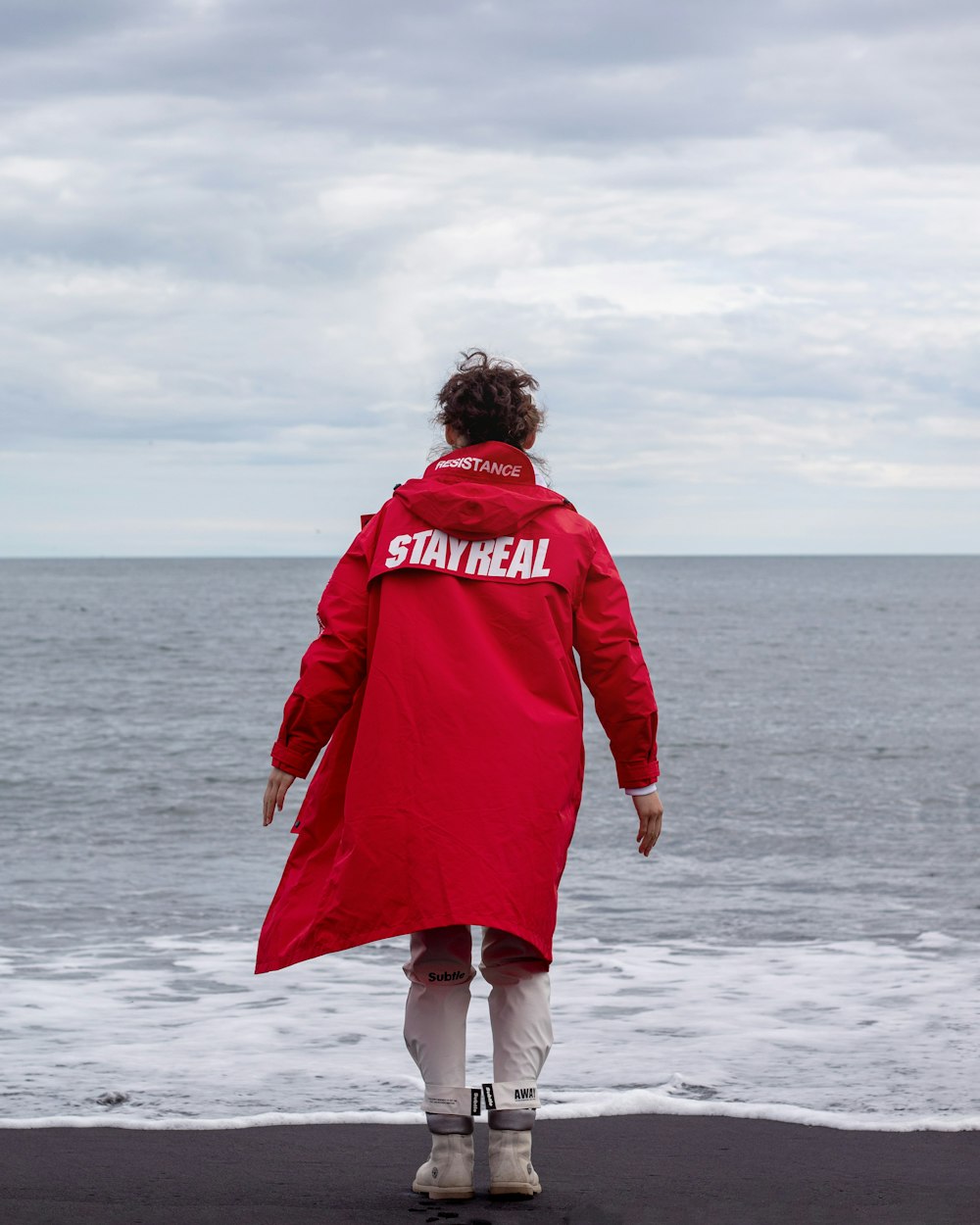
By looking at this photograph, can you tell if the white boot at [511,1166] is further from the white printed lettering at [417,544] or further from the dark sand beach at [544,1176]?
the white printed lettering at [417,544]

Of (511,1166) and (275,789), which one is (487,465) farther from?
(511,1166)

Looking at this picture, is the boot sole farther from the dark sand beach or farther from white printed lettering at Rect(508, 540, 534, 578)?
white printed lettering at Rect(508, 540, 534, 578)

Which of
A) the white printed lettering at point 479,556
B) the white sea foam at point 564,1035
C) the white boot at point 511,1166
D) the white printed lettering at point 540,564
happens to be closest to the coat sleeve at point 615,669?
the white printed lettering at point 540,564

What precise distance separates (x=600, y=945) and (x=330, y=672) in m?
4.12

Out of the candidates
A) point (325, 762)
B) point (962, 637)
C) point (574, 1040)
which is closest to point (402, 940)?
point (574, 1040)

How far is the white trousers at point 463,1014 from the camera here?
3.13m

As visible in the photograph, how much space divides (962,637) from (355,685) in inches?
1717

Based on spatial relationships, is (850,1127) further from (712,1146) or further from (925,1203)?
(925,1203)

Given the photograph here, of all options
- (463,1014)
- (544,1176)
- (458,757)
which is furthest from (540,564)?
(544,1176)

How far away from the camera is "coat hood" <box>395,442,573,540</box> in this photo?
3148 mm

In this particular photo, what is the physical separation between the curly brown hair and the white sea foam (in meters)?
1.89

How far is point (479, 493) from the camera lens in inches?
126

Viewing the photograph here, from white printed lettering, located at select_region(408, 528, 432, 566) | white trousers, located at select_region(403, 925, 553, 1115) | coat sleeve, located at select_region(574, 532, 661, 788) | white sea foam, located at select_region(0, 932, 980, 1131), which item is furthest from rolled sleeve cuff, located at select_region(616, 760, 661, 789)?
white sea foam, located at select_region(0, 932, 980, 1131)

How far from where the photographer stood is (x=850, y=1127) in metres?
3.76
